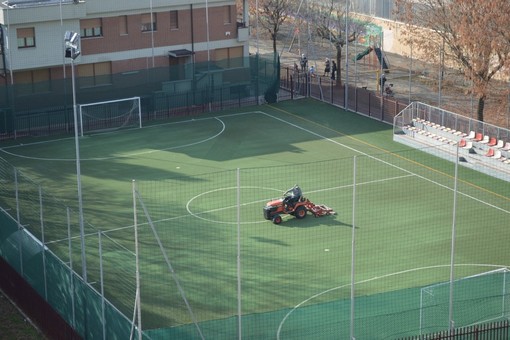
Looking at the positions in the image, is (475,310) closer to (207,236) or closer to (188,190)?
(207,236)

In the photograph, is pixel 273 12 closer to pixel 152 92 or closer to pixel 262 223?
pixel 152 92

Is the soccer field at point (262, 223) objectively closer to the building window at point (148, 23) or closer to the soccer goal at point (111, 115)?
the soccer goal at point (111, 115)

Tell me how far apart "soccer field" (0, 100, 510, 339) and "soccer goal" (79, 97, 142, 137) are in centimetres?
100

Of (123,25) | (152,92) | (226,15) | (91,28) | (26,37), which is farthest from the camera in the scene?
(226,15)

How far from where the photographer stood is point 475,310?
2716 centimetres

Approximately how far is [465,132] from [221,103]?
1295 cm

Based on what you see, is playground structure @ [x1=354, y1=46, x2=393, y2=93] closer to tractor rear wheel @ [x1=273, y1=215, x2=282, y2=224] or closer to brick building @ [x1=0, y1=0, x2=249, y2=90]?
brick building @ [x1=0, y1=0, x2=249, y2=90]

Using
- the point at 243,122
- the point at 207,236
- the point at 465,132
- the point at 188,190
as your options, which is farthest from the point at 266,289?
the point at 243,122

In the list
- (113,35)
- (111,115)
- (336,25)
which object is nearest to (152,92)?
(111,115)

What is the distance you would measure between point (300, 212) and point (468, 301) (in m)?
9.37

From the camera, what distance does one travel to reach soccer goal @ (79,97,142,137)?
47778mm

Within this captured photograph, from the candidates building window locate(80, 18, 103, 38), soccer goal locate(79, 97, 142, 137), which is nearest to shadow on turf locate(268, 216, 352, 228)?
soccer goal locate(79, 97, 142, 137)

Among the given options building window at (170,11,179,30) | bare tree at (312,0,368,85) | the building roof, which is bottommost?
bare tree at (312,0,368,85)

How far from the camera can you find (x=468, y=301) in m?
27.4
